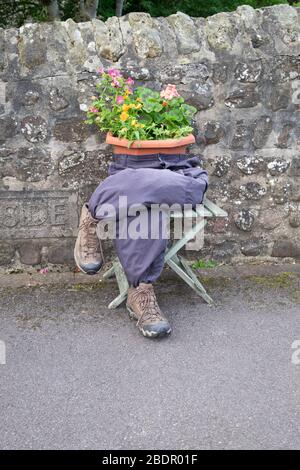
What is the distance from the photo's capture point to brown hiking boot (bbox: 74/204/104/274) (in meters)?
3.65

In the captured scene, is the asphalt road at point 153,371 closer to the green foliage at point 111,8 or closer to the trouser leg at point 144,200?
the trouser leg at point 144,200

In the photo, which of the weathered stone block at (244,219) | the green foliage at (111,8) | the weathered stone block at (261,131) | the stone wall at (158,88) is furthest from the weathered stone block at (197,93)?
the green foliage at (111,8)

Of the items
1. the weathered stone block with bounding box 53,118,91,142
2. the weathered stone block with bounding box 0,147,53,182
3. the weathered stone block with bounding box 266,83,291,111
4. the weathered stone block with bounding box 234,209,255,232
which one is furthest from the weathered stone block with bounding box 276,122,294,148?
the weathered stone block with bounding box 0,147,53,182

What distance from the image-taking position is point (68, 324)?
3.52m

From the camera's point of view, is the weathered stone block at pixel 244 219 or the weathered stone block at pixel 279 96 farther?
the weathered stone block at pixel 244 219

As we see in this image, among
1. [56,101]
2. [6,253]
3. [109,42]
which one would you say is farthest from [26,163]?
[109,42]

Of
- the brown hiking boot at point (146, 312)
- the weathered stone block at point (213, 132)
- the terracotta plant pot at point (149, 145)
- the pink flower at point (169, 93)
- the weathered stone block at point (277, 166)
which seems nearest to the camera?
the brown hiking boot at point (146, 312)

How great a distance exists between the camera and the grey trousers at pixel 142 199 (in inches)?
131

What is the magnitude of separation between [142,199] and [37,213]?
3.52 ft

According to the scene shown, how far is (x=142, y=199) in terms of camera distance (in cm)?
332

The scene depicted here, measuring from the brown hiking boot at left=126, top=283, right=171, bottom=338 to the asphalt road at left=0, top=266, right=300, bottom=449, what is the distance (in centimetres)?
6

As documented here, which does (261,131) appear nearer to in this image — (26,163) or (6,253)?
(26,163)
